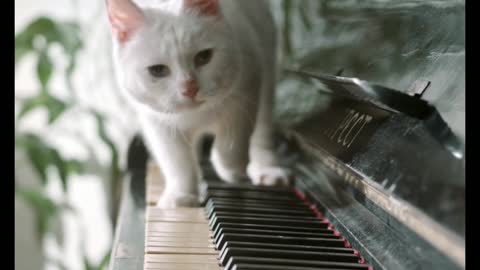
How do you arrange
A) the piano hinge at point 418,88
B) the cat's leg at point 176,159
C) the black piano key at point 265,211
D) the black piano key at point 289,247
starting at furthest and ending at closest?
1. the cat's leg at point 176,159
2. the black piano key at point 265,211
3. the black piano key at point 289,247
4. the piano hinge at point 418,88

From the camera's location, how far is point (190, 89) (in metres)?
1.24

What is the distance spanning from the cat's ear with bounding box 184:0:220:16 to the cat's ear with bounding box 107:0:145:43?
103mm

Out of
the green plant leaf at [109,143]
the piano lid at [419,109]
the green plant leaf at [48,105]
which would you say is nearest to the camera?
the piano lid at [419,109]

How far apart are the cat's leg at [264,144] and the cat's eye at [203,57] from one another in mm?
254

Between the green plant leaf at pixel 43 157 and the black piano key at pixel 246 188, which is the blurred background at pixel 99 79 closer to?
the green plant leaf at pixel 43 157

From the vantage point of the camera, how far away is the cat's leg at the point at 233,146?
4.69 feet

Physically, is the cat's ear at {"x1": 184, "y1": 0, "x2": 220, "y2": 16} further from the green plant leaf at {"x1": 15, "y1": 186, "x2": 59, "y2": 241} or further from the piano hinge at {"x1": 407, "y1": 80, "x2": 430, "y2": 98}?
the green plant leaf at {"x1": 15, "y1": 186, "x2": 59, "y2": 241}

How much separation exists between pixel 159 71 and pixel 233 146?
0.96ft

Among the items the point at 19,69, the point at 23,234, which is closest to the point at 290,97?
the point at 19,69

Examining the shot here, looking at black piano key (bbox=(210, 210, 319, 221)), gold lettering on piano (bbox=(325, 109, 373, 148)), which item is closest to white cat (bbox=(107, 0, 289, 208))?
black piano key (bbox=(210, 210, 319, 221))

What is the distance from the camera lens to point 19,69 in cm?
242

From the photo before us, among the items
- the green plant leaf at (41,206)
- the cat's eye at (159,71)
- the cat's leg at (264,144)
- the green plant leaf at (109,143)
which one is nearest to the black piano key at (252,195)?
the cat's leg at (264,144)

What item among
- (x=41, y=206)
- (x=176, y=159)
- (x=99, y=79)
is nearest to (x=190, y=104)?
(x=176, y=159)

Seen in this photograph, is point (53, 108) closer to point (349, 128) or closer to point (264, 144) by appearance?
point (264, 144)
